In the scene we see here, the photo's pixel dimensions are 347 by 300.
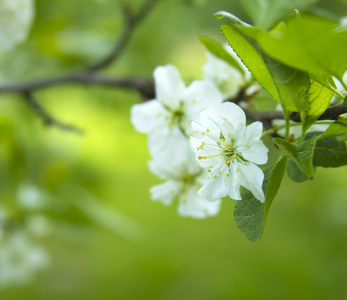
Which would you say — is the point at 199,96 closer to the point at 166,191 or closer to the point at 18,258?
the point at 166,191

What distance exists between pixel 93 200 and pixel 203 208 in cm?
77

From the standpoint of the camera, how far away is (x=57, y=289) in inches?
122

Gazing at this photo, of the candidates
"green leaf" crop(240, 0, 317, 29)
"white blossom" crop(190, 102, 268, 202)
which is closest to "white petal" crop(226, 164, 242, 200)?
"white blossom" crop(190, 102, 268, 202)

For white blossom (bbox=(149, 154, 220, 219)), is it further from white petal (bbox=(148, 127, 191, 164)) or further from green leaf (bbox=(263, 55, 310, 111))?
green leaf (bbox=(263, 55, 310, 111))

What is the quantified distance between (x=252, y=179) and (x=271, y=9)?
569 millimetres

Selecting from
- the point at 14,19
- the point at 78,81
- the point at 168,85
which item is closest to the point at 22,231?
the point at 78,81

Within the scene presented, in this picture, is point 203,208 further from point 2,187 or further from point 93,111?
point 93,111

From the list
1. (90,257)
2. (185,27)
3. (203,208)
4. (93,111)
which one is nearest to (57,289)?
(90,257)

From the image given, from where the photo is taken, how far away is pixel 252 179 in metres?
0.55

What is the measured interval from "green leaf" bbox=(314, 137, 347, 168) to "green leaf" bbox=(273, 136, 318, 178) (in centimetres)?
6

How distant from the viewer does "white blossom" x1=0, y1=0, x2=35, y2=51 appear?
1090 mm

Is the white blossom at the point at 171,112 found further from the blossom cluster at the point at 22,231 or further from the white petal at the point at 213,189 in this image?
the blossom cluster at the point at 22,231

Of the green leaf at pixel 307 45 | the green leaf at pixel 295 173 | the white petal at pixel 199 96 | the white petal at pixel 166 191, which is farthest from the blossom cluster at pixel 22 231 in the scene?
the green leaf at pixel 307 45

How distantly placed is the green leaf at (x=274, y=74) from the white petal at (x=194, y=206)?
336mm
